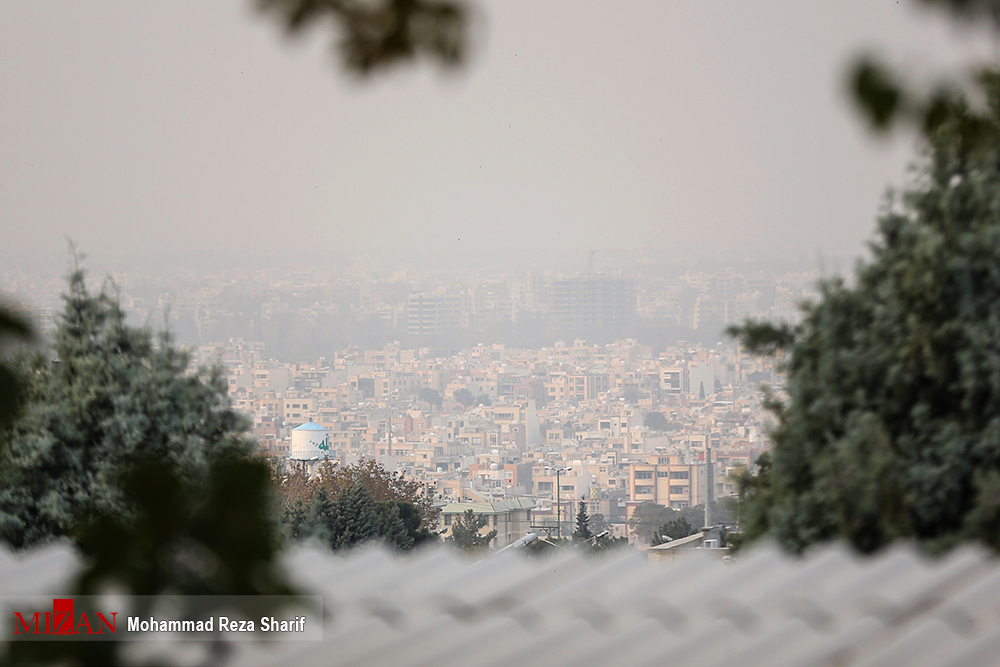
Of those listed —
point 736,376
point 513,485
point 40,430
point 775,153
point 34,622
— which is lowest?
point 513,485

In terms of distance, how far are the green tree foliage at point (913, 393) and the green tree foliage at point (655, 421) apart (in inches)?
992

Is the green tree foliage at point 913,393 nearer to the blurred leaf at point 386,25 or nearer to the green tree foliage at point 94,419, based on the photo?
the green tree foliage at point 94,419

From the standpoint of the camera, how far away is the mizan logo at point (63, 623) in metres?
0.46

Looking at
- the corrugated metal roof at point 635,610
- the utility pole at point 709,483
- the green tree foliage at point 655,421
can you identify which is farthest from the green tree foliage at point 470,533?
the corrugated metal roof at point 635,610

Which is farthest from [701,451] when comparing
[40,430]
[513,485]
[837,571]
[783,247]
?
[837,571]

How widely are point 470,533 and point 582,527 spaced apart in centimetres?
321

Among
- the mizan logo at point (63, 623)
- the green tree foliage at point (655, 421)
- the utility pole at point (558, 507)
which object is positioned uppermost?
the mizan logo at point (63, 623)

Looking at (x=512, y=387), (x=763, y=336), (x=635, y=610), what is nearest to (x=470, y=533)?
(x=512, y=387)

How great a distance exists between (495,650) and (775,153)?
3077cm

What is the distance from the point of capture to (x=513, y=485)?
28.5m

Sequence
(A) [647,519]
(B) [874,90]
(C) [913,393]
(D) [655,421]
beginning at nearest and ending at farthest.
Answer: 1. (B) [874,90]
2. (C) [913,393]
3. (A) [647,519]
4. (D) [655,421]

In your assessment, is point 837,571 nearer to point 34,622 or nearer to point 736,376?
point 34,622

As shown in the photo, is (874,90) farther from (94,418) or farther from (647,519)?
(647,519)

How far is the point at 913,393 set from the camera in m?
3.74
